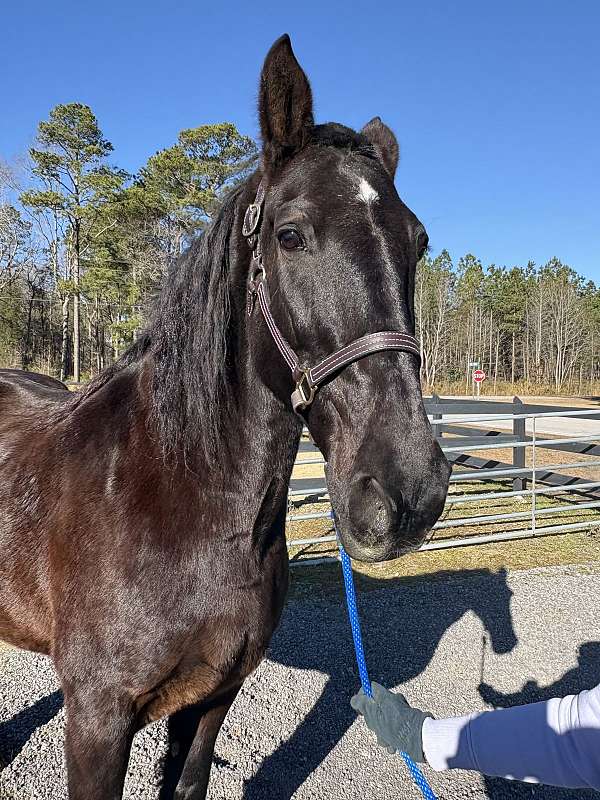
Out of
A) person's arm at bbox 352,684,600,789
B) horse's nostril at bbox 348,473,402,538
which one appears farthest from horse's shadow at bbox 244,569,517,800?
horse's nostril at bbox 348,473,402,538

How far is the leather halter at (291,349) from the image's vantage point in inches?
47.4

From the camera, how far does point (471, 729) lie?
1714 millimetres

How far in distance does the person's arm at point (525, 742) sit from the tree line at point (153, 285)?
117cm

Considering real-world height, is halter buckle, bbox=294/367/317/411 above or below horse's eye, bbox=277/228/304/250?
below

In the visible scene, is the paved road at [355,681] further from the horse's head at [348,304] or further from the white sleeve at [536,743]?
the horse's head at [348,304]

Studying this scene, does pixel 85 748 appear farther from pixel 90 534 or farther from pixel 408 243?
pixel 408 243

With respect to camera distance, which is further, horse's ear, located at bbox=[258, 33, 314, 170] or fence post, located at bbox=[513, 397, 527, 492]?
fence post, located at bbox=[513, 397, 527, 492]

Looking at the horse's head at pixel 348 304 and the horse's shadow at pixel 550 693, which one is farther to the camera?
the horse's shadow at pixel 550 693

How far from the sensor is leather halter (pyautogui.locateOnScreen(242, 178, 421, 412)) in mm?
1205

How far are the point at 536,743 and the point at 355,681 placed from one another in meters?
2.23

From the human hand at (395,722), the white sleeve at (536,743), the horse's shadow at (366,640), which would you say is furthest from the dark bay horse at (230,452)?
the horse's shadow at (366,640)

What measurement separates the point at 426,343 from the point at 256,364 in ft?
157

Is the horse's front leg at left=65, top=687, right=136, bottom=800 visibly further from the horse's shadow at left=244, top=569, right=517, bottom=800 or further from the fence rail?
the fence rail

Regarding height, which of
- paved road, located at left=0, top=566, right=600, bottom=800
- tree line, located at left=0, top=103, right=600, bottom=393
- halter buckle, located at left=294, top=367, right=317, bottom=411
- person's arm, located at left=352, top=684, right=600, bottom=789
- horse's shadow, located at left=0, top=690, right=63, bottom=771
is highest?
tree line, located at left=0, top=103, right=600, bottom=393
